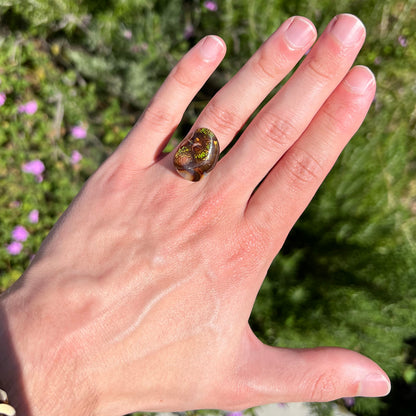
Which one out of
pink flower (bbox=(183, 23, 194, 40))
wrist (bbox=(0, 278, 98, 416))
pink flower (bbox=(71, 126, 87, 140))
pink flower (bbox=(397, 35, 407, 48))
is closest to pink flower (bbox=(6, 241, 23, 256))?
pink flower (bbox=(71, 126, 87, 140))

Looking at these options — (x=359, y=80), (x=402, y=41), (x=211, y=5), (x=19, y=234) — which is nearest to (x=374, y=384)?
(x=359, y=80)

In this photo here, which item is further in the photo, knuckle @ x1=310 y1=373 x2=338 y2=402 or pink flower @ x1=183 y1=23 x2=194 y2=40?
pink flower @ x1=183 y1=23 x2=194 y2=40

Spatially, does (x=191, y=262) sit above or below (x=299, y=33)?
below

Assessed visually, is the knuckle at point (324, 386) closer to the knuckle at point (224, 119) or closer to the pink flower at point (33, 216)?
the knuckle at point (224, 119)

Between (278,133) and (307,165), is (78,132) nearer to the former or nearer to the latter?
(278,133)

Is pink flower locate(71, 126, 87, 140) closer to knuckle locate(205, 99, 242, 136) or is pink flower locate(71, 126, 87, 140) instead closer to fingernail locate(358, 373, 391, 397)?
knuckle locate(205, 99, 242, 136)

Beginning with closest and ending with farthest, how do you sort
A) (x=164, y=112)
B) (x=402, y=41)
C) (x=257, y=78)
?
(x=257, y=78) → (x=164, y=112) → (x=402, y=41)
